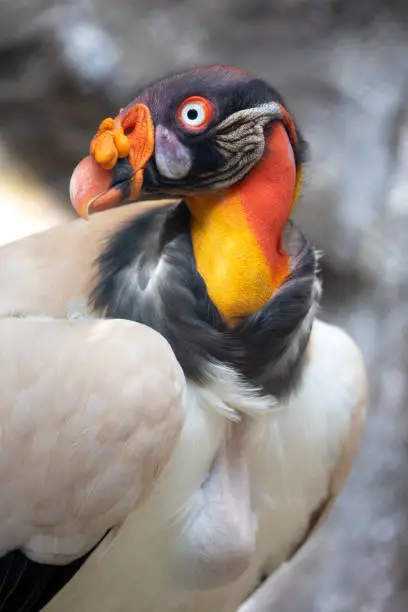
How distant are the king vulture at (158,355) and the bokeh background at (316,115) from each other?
1086 millimetres

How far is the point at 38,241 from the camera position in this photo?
55.4 inches

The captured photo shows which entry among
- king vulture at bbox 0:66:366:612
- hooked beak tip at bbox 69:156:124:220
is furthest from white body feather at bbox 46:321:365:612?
hooked beak tip at bbox 69:156:124:220

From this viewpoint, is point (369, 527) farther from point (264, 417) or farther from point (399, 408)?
point (264, 417)

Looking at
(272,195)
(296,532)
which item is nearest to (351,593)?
(296,532)

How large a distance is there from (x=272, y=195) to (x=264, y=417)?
1.24 ft

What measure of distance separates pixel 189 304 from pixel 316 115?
1.84 m

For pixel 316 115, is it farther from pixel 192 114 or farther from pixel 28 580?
pixel 28 580

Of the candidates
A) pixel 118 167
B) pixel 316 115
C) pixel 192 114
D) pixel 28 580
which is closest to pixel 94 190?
pixel 118 167

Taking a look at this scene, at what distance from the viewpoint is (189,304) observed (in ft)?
3.78

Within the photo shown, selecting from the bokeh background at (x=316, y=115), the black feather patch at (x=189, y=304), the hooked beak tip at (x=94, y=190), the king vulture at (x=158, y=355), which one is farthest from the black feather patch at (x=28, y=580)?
the bokeh background at (x=316, y=115)

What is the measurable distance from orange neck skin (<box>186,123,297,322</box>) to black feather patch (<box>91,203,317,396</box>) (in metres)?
0.02

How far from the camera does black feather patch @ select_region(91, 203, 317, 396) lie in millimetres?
1155

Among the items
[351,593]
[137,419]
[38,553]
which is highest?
[137,419]

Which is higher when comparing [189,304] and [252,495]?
Result: [189,304]
